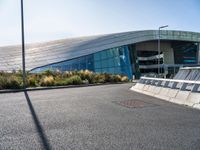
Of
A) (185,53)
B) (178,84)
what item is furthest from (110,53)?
(178,84)

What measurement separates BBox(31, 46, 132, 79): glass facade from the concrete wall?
14.3 m

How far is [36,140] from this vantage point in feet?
15.5

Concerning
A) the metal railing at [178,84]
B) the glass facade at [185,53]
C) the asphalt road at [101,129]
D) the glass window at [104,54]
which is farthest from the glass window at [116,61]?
the asphalt road at [101,129]

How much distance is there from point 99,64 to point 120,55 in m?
4.52

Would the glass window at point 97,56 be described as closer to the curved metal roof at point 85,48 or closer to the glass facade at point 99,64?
the glass facade at point 99,64

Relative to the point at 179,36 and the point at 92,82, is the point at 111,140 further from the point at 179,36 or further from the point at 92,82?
the point at 179,36

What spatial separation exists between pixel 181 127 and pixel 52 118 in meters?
3.69

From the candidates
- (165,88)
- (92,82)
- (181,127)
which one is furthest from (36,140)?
(92,82)

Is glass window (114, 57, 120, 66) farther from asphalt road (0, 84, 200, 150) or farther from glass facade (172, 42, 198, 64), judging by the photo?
asphalt road (0, 84, 200, 150)

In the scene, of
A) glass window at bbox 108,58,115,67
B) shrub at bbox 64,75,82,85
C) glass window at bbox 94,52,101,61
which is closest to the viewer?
shrub at bbox 64,75,82,85

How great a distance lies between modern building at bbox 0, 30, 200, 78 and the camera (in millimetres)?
41375

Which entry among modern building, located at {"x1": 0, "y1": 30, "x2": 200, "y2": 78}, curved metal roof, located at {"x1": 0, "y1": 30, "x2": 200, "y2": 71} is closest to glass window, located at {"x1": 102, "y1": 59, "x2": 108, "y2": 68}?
modern building, located at {"x1": 0, "y1": 30, "x2": 200, "y2": 78}

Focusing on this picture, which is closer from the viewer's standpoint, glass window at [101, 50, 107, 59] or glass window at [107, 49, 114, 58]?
glass window at [101, 50, 107, 59]

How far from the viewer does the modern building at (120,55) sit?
136 ft
